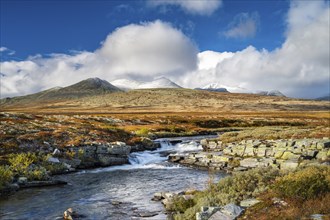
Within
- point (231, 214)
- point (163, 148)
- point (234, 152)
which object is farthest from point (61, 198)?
point (163, 148)

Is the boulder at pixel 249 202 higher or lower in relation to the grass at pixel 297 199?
lower

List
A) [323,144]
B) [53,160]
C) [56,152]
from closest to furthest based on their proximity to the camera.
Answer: [323,144] < [53,160] < [56,152]

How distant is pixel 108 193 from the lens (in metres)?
25.1

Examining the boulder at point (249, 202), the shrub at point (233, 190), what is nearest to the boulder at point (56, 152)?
the shrub at point (233, 190)

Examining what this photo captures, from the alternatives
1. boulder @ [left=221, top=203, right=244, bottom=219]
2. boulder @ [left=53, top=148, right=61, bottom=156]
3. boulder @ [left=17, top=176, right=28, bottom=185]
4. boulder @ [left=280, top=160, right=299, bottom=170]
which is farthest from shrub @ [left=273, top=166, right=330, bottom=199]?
boulder @ [left=53, top=148, right=61, bottom=156]

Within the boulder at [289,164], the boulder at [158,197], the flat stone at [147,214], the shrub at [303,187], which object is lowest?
the flat stone at [147,214]

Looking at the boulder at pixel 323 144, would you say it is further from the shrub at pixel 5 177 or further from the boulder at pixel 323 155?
the shrub at pixel 5 177

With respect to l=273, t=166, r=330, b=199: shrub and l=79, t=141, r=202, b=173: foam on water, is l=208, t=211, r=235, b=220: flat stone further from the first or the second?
l=79, t=141, r=202, b=173: foam on water

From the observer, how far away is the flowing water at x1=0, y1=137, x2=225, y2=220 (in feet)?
65.4

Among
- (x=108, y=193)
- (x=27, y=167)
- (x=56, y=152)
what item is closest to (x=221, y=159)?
(x=108, y=193)

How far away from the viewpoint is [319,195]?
13820 mm

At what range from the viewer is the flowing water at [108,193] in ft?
65.4

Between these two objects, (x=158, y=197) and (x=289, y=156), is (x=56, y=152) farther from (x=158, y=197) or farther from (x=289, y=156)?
(x=289, y=156)

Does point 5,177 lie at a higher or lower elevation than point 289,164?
higher
